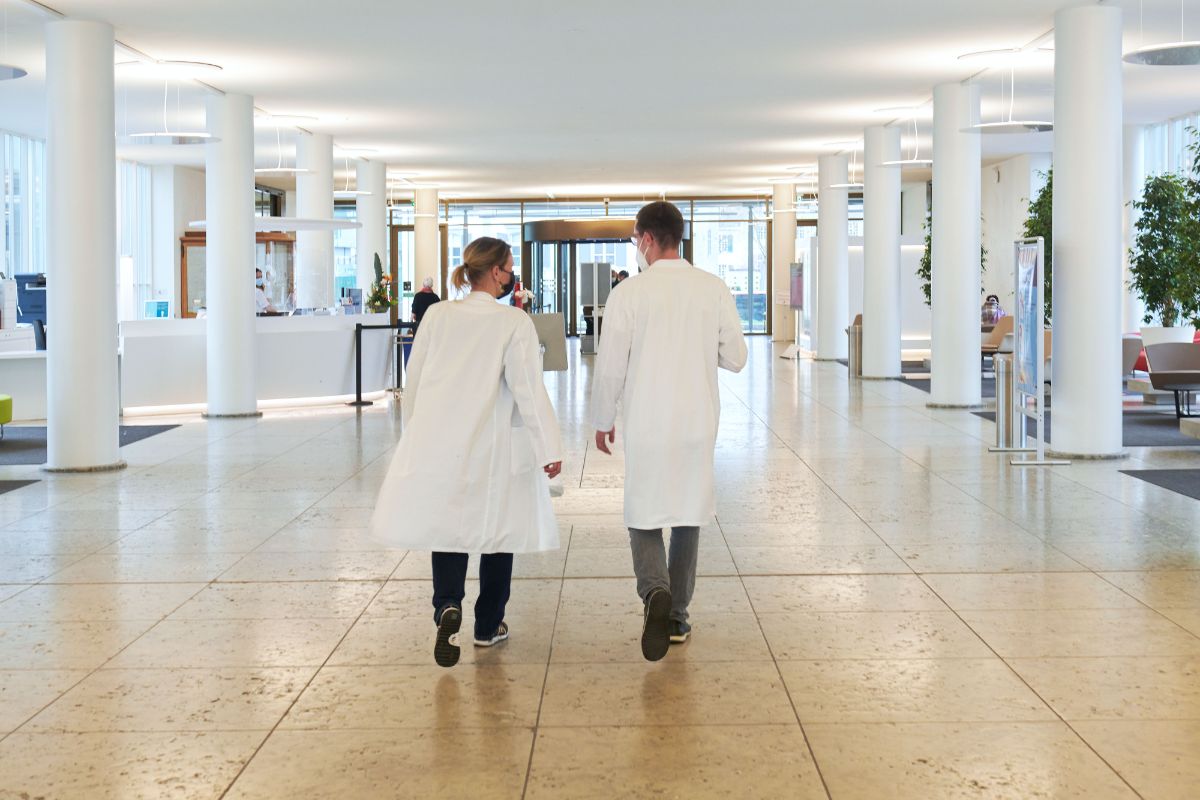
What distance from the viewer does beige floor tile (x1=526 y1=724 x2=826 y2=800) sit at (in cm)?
356

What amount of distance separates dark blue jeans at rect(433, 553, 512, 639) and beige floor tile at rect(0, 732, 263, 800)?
936mm

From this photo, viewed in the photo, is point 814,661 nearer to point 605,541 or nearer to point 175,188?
point 605,541

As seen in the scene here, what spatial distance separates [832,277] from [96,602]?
20717mm

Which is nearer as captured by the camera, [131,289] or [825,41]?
[825,41]

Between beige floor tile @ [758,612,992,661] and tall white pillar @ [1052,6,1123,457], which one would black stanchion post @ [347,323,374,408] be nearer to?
tall white pillar @ [1052,6,1123,457]

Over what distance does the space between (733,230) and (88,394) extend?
27472mm

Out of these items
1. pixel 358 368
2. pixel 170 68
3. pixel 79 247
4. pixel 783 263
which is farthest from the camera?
pixel 783 263

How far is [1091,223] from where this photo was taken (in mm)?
10797

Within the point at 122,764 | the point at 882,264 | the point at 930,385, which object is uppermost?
the point at 882,264

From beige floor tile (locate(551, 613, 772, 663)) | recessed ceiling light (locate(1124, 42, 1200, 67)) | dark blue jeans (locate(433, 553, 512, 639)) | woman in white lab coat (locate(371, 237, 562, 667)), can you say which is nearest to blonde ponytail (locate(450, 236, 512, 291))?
woman in white lab coat (locate(371, 237, 562, 667))

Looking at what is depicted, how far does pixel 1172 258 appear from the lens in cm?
1725

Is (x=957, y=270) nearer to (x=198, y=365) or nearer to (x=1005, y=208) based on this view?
(x=198, y=365)

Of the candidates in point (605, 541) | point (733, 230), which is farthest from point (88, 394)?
point (733, 230)

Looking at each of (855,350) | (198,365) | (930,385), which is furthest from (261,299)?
(855,350)
